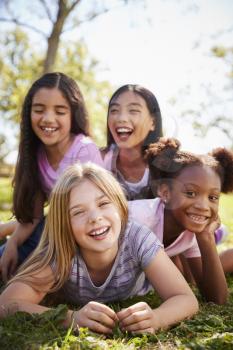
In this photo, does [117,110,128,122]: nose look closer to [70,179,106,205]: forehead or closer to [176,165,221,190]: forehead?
[176,165,221,190]: forehead

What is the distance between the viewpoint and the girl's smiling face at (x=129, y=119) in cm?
341

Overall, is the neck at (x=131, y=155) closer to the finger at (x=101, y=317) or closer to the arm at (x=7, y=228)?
the arm at (x=7, y=228)

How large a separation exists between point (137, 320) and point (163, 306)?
0.59 feet

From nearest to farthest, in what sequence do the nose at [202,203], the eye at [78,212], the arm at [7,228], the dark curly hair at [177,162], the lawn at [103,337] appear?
the lawn at [103,337]
the eye at [78,212]
the nose at [202,203]
the dark curly hair at [177,162]
the arm at [7,228]

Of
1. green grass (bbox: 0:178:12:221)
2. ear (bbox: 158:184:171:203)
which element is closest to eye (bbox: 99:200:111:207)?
ear (bbox: 158:184:171:203)

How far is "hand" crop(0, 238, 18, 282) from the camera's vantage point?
3.21m

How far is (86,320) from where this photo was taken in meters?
2.01

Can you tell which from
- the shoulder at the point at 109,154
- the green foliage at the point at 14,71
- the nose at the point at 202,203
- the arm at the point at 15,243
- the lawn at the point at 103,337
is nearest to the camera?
the lawn at the point at 103,337

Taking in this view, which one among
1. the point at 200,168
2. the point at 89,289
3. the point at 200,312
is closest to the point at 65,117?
the point at 200,168

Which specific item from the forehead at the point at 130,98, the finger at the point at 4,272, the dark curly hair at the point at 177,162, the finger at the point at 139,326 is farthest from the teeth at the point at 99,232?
the forehead at the point at 130,98

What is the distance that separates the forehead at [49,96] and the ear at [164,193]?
101 centimetres

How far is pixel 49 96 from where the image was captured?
11.2 feet

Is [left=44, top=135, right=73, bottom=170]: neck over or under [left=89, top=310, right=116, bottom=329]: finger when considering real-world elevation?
over

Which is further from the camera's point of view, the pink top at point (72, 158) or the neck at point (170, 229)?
the pink top at point (72, 158)
